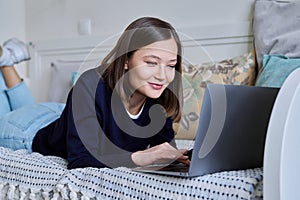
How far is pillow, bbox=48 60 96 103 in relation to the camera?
2.04 metres

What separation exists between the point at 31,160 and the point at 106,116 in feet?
0.69

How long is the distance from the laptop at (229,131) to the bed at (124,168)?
0.10 feet

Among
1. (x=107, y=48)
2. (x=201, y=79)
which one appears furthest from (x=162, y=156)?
(x=107, y=48)

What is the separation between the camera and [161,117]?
1.17 metres

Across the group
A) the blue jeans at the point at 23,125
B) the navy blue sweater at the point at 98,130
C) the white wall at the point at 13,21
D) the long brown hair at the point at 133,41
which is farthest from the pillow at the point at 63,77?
the long brown hair at the point at 133,41

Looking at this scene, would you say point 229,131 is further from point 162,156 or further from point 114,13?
point 114,13

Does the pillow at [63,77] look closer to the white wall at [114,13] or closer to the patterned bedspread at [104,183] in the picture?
the white wall at [114,13]

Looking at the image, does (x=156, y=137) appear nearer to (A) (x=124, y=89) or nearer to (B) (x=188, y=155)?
(A) (x=124, y=89)

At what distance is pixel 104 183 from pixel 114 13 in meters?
1.41

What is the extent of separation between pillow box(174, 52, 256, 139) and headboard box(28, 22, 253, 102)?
13 centimetres

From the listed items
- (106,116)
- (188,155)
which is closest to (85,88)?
(106,116)

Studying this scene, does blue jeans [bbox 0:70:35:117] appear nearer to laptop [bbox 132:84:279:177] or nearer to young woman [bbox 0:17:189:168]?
young woman [bbox 0:17:189:168]

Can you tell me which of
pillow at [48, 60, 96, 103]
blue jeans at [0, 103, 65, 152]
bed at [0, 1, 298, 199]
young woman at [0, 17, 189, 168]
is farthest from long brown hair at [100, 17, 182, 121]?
pillow at [48, 60, 96, 103]

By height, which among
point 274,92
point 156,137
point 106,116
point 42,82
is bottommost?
point 42,82
